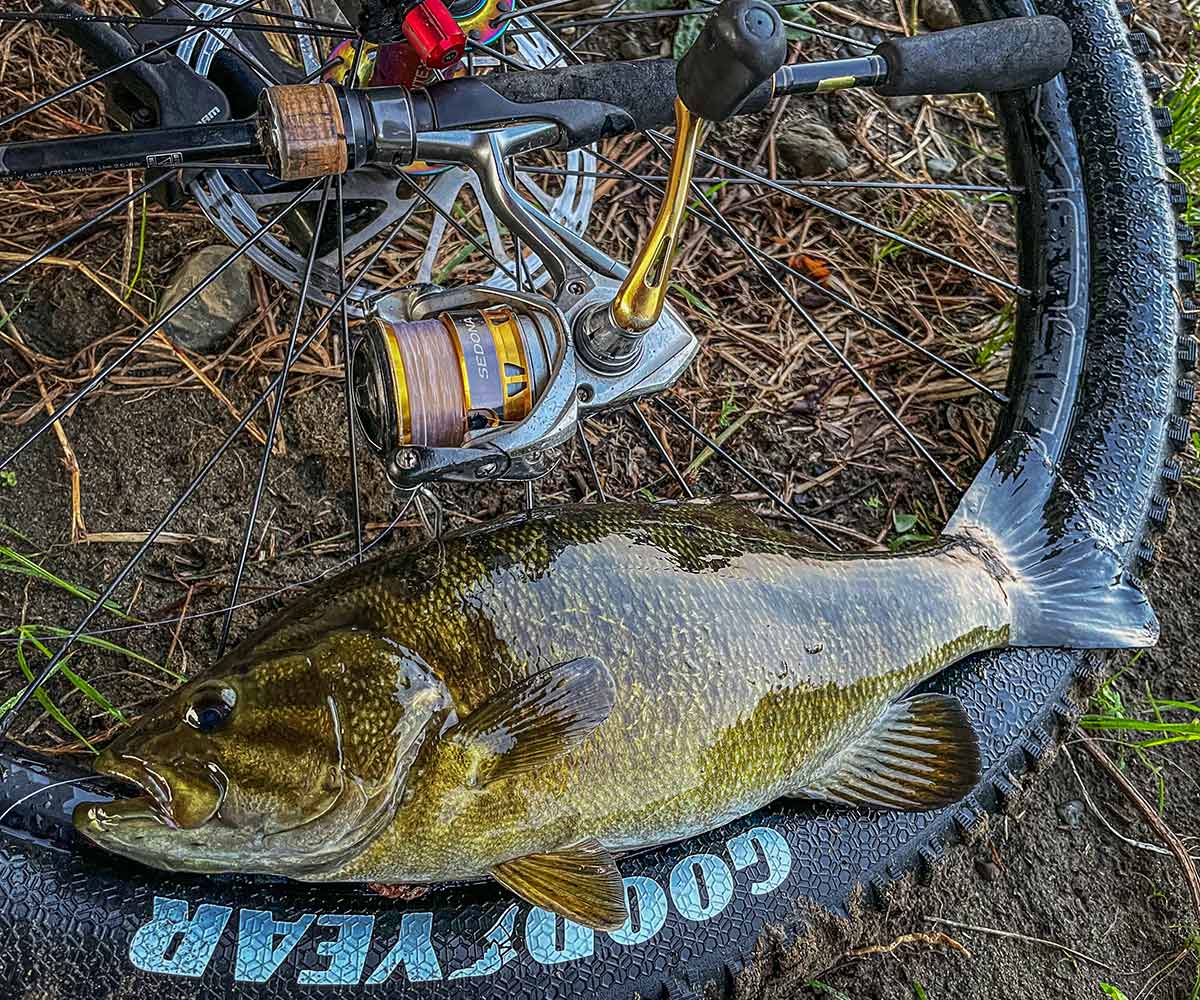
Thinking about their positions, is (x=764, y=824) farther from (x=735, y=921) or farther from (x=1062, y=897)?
(x=1062, y=897)

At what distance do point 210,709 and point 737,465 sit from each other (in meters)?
1.61

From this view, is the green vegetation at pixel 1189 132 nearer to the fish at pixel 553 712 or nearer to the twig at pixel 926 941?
the fish at pixel 553 712

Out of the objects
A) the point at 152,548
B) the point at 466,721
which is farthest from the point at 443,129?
the point at 152,548

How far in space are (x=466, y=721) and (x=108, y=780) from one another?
2.16ft

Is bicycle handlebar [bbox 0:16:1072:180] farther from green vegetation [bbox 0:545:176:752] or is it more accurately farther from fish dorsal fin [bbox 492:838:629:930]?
fish dorsal fin [bbox 492:838:629:930]

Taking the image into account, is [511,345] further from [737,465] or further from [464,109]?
[737,465]

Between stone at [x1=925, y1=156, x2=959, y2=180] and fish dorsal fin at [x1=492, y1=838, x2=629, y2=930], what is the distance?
9.07 feet

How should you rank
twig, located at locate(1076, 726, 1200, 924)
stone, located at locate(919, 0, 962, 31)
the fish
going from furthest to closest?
stone, located at locate(919, 0, 962, 31) → twig, located at locate(1076, 726, 1200, 924) → the fish

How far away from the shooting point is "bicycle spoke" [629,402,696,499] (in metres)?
3.04

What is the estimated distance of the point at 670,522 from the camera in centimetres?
209

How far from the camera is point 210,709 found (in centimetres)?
178

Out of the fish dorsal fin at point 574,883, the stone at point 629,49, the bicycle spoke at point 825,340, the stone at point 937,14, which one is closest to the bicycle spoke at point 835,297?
the bicycle spoke at point 825,340

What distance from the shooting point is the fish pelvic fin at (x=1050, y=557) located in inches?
91.1

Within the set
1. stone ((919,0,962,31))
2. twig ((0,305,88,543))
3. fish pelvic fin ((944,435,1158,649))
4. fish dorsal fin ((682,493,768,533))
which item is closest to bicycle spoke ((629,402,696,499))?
fish dorsal fin ((682,493,768,533))
